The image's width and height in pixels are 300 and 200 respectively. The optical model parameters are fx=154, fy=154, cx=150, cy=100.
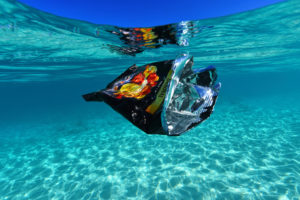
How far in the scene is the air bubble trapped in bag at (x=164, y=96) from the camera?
8.17 feet

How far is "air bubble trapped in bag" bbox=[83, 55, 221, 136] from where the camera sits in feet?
8.17

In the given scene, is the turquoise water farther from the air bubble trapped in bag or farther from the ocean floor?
the air bubble trapped in bag

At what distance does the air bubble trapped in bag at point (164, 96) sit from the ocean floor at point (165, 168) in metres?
4.76

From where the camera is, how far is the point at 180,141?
10805mm

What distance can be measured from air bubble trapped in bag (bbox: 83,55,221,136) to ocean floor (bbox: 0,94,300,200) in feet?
15.6

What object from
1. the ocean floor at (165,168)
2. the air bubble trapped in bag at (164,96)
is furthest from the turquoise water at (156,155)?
the air bubble trapped in bag at (164,96)

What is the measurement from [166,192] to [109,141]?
7248 mm

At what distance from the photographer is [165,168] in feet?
26.2

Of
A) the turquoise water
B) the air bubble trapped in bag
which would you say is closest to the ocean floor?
the turquoise water

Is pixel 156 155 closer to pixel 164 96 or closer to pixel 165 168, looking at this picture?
pixel 165 168

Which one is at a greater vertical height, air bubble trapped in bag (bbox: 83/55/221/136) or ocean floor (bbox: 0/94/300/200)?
air bubble trapped in bag (bbox: 83/55/221/136)

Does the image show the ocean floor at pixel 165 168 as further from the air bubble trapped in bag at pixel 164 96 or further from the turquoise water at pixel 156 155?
the air bubble trapped in bag at pixel 164 96

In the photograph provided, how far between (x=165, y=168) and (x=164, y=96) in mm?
6492

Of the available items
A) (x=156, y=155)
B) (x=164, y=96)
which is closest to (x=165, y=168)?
(x=156, y=155)
